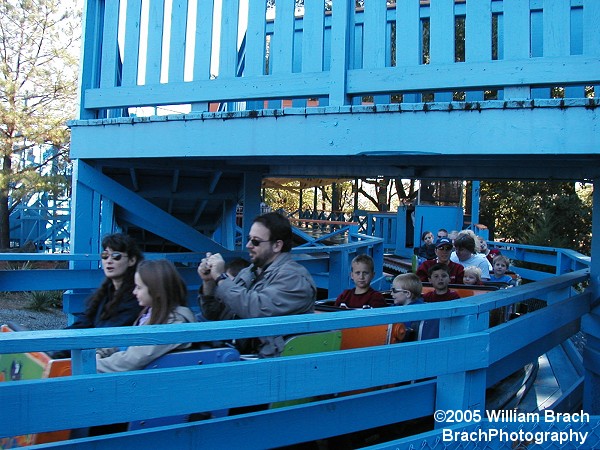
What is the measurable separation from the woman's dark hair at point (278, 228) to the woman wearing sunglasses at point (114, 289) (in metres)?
0.85

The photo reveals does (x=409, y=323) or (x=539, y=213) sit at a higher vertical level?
(x=539, y=213)

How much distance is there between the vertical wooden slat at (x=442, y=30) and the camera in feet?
15.0

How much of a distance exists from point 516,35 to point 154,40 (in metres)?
2.94

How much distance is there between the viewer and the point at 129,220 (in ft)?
25.2

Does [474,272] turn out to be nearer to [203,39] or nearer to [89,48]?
[203,39]

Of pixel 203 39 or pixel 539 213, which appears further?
pixel 539 213

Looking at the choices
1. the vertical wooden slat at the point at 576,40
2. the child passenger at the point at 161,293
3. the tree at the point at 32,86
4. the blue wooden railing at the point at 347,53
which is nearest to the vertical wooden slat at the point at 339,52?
the blue wooden railing at the point at 347,53

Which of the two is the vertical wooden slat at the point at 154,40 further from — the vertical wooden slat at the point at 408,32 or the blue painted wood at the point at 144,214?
the vertical wooden slat at the point at 408,32

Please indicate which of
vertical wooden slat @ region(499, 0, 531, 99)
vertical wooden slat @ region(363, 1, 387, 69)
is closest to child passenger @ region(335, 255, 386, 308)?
vertical wooden slat @ region(363, 1, 387, 69)

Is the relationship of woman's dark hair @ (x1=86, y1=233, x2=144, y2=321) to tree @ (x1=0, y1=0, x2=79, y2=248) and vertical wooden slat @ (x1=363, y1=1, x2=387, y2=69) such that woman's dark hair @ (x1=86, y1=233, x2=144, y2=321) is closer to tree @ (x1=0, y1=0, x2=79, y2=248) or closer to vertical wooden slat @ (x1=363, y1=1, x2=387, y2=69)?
vertical wooden slat @ (x1=363, y1=1, x2=387, y2=69)

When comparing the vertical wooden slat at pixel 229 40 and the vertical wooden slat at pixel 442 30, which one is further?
the vertical wooden slat at pixel 229 40

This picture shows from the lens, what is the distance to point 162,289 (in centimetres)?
309

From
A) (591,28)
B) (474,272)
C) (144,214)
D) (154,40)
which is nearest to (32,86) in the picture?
(144,214)

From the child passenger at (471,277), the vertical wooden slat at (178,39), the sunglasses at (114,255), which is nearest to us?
the sunglasses at (114,255)
